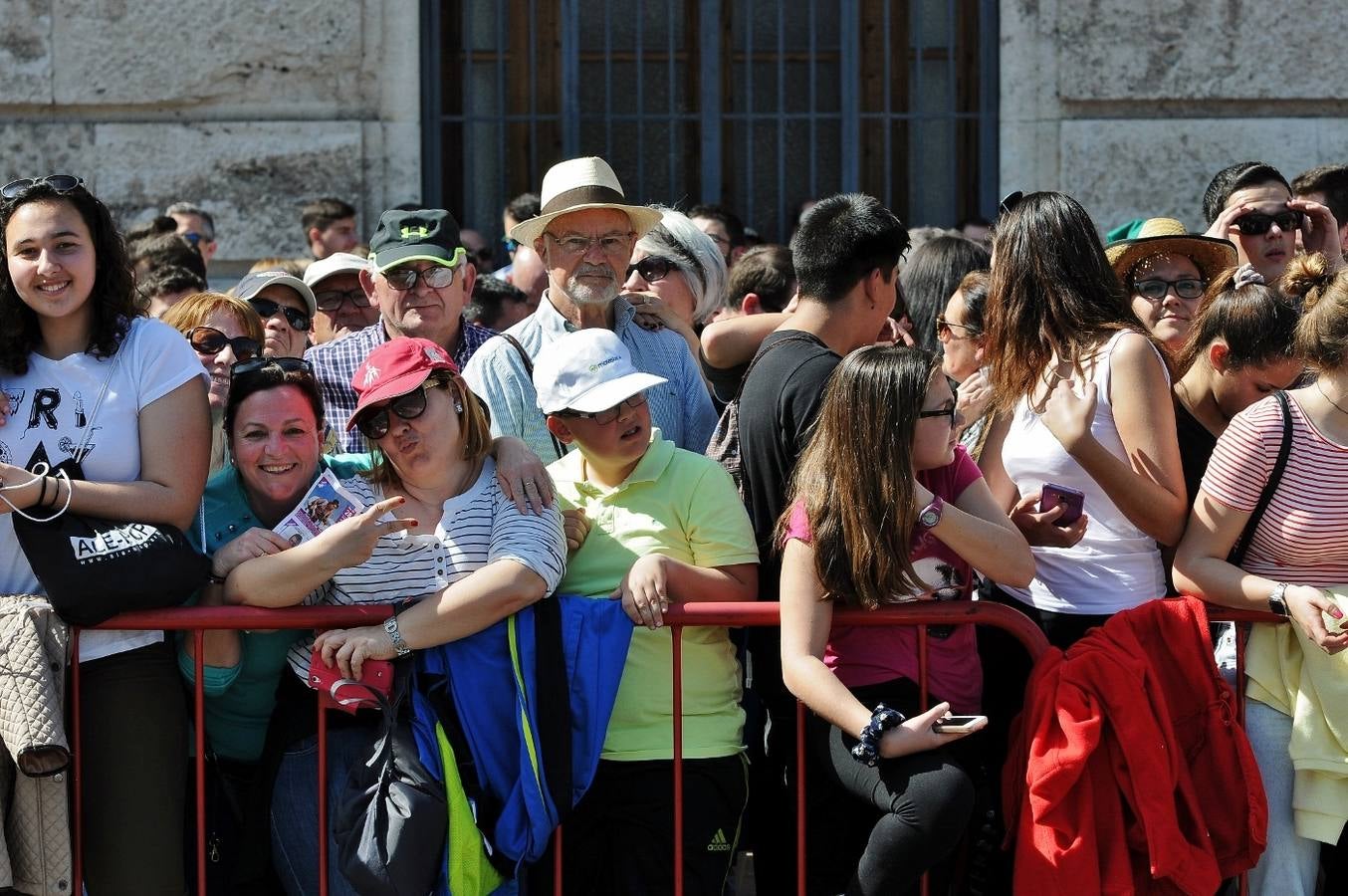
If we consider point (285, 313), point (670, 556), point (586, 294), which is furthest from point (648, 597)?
point (285, 313)

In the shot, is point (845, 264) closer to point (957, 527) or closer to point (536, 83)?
point (957, 527)

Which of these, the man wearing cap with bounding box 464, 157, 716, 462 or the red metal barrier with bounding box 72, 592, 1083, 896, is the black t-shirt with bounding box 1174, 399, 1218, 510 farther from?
the man wearing cap with bounding box 464, 157, 716, 462

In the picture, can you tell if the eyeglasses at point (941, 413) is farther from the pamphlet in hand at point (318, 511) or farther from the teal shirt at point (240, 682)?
the teal shirt at point (240, 682)

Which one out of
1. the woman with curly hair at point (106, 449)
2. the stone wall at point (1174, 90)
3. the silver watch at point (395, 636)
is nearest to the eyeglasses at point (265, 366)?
the woman with curly hair at point (106, 449)

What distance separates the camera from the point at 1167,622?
3.62 meters

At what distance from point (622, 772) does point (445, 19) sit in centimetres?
469

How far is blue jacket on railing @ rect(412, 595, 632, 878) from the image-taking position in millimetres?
3623

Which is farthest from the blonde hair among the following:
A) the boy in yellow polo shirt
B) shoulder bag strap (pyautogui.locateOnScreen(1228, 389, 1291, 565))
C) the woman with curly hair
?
the woman with curly hair

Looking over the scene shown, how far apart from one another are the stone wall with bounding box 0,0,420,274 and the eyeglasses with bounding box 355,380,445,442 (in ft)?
12.2

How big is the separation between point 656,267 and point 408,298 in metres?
0.89

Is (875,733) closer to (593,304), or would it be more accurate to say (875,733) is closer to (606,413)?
(606,413)

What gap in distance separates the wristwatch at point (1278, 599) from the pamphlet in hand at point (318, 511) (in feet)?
6.62

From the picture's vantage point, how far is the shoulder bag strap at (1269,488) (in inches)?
145

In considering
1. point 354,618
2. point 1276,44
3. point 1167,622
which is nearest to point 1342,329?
point 1167,622
